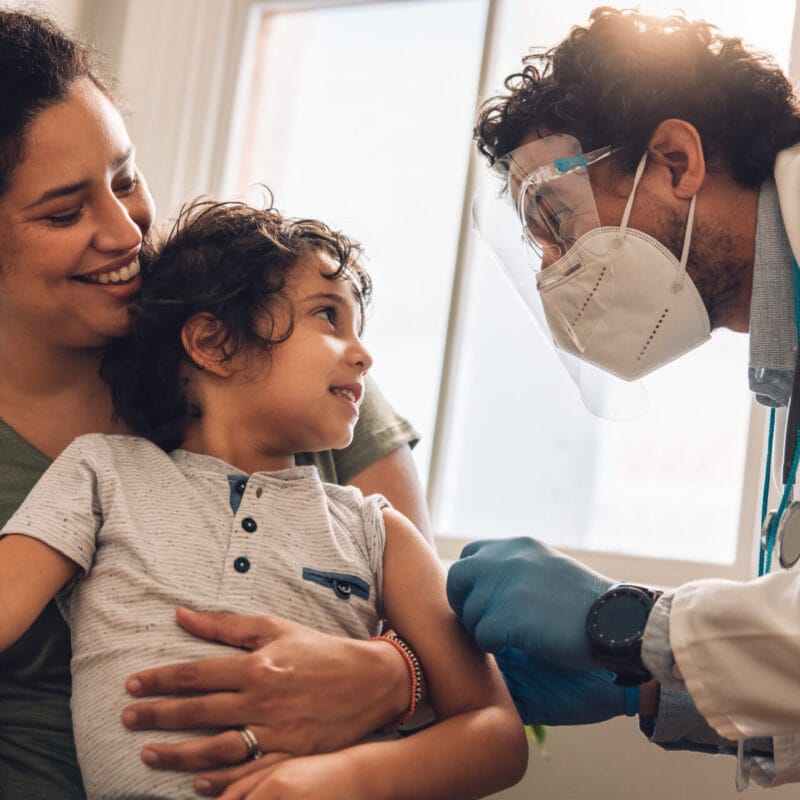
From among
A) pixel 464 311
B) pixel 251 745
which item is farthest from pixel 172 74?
pixel 251 745

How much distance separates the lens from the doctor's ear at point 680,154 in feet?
5.30

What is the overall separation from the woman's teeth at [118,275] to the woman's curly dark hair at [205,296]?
25 millimetres

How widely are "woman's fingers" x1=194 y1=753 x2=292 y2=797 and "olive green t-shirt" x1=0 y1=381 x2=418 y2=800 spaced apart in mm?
290

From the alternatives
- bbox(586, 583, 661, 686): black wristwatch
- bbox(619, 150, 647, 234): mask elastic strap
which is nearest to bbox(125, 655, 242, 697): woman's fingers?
bbox(586, 583, 661, 686): black wristwatch

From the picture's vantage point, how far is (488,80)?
A: 2.69m

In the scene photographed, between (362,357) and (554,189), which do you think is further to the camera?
(554,189)

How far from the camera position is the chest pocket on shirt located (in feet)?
4.39

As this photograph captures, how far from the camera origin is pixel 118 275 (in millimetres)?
1544

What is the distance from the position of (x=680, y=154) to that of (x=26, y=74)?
38.8 inches

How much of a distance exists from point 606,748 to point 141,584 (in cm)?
106

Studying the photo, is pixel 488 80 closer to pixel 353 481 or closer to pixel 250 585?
pixel 353 481

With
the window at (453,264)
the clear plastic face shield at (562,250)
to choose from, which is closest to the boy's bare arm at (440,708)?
the clear plastic face shield at (562,250)

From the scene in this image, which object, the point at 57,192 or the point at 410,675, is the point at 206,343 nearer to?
the point at 57,192

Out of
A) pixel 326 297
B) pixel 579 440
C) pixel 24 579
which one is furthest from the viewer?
pixel 579 440
